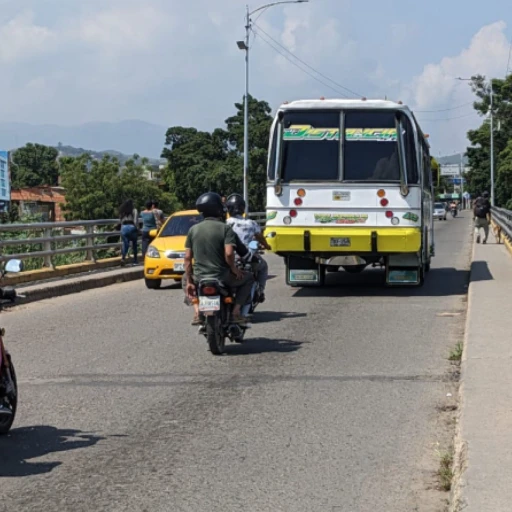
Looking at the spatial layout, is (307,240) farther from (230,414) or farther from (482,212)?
(482,212)

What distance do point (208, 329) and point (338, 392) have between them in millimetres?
2190

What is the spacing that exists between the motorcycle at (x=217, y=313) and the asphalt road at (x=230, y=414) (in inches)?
7.3

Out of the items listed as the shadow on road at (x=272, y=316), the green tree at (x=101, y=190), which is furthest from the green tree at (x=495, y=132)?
the shadow on road at (x=272, y=316)

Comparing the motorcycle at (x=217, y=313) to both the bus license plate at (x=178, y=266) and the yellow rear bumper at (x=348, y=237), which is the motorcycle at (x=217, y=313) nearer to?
the yellow rear bumper at (x=348, y=237)

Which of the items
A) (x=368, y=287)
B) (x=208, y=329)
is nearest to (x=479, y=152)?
(x=368, y=287)

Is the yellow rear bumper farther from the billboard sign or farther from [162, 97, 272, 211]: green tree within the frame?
the billboard sign

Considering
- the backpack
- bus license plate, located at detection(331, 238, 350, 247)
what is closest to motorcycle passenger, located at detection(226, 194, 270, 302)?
bus license plate, located at detection(331, 238, 350, 247)

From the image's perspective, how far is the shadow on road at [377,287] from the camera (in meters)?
17.1

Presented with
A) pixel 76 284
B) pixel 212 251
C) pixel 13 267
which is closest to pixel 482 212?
pixel 76 284

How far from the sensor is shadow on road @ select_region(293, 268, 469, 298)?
17.1m

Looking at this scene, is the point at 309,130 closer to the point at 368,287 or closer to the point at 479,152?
the point at 368,287

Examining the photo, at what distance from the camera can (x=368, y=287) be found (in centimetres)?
1838

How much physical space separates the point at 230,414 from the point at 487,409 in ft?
6.41

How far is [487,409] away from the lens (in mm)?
7203
